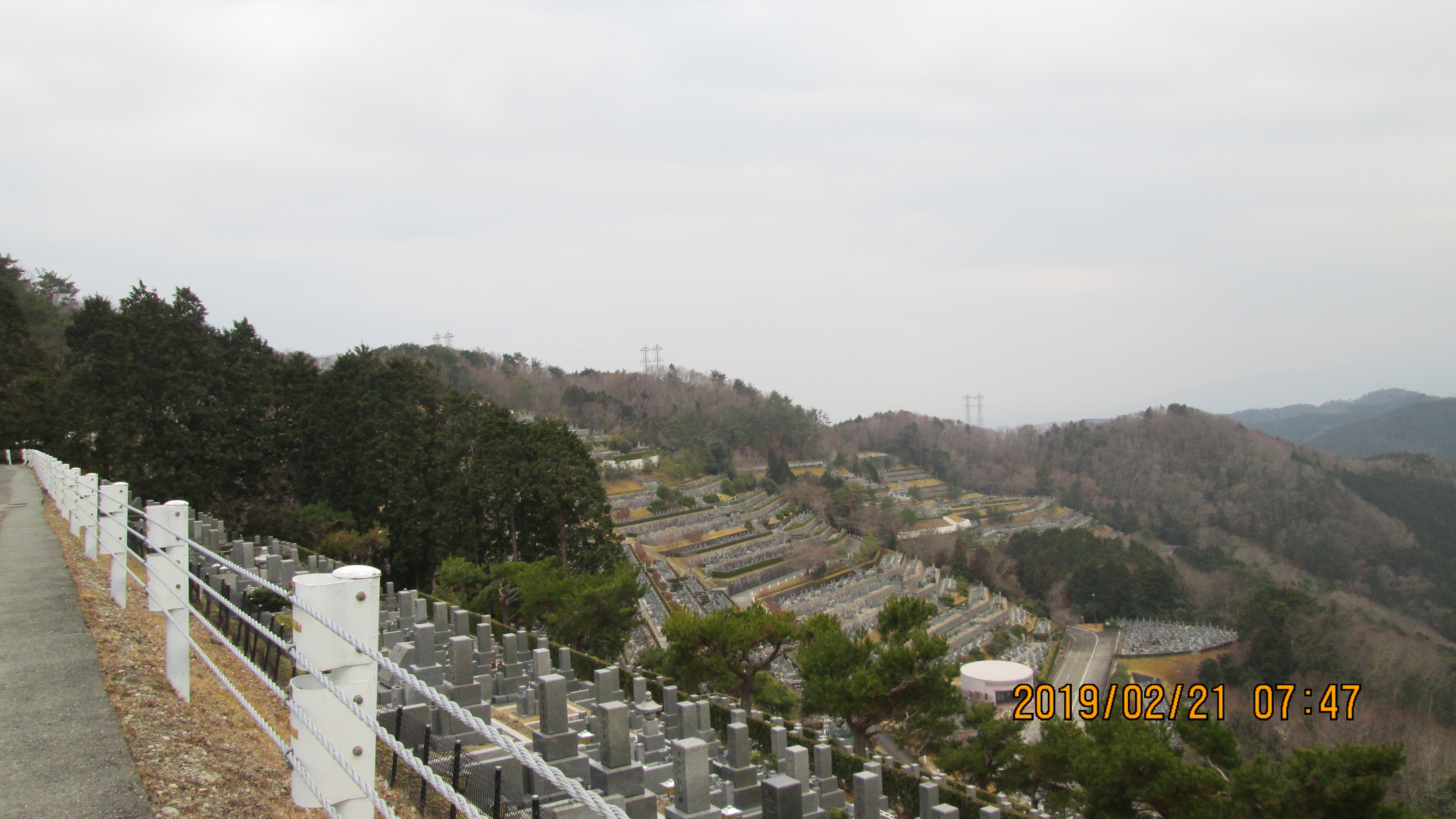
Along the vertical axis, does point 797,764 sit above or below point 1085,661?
above

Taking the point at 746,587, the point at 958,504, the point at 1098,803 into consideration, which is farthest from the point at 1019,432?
the point at 1098,803

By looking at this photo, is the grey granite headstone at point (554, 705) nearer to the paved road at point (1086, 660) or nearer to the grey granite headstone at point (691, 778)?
the grey granite headstone at point (691, 778)

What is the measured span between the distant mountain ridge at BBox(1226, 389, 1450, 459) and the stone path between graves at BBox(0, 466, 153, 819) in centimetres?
11075

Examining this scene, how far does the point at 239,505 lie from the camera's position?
70.8 feet

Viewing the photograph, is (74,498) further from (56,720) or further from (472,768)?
(56,720)

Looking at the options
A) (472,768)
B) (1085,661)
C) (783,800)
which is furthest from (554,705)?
(1085,661)

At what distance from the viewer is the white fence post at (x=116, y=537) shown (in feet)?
16.1

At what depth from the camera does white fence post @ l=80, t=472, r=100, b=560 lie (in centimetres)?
627

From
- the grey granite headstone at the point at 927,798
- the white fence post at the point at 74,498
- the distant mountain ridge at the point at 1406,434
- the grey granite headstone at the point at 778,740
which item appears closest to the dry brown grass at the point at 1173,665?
the grey granite headstone at the point at 778,740

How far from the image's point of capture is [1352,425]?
135750 millimetres

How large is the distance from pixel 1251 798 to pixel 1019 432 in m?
100
